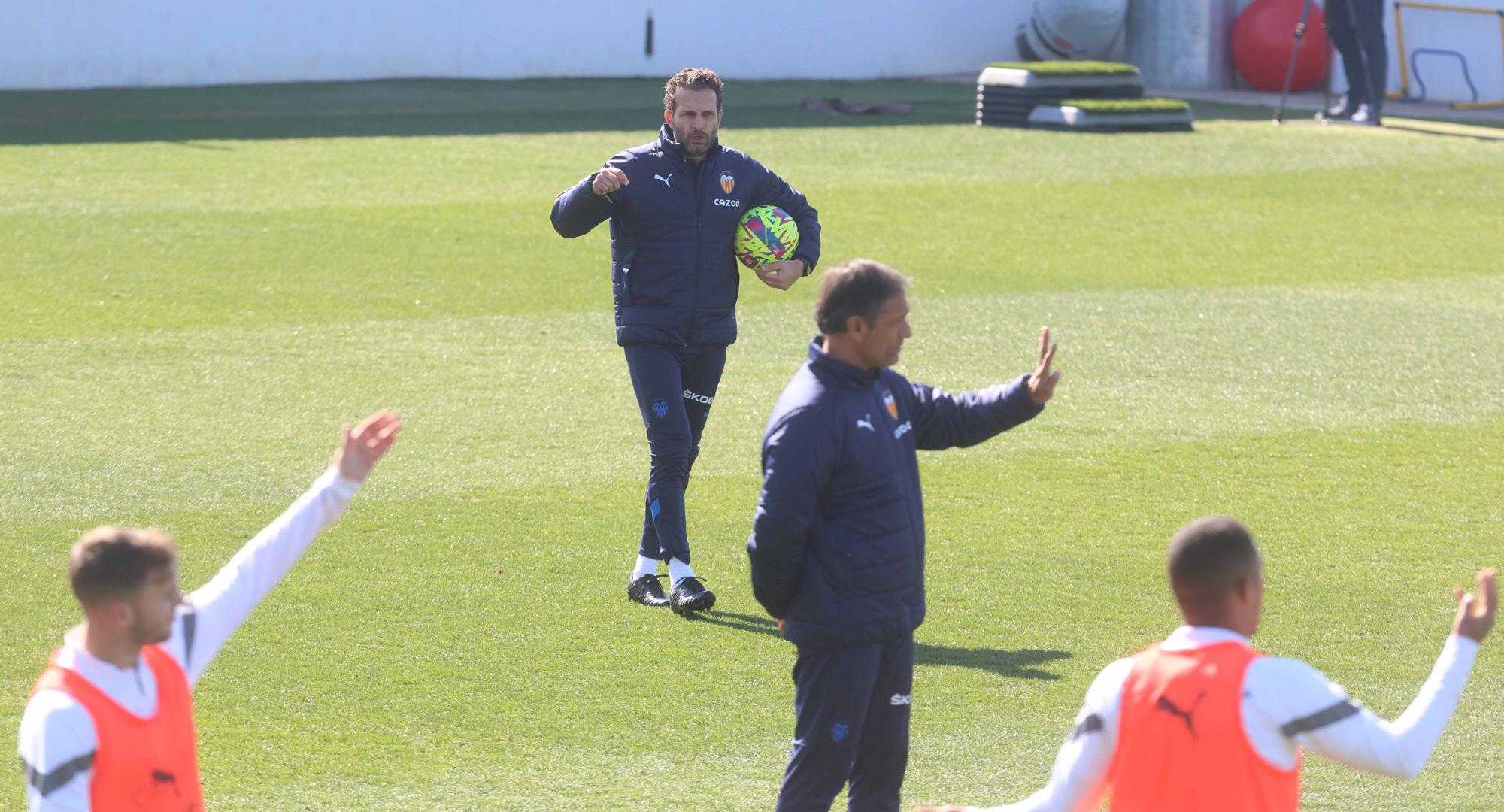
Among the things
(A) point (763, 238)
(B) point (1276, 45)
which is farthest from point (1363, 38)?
(A) point (763, 238)

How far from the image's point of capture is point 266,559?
3939 mm

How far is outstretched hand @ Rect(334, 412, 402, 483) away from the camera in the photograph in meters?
4.06

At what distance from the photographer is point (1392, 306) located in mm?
14469

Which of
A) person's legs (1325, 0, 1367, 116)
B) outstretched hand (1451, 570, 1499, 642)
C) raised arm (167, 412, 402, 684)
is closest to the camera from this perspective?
outstretched hand (1451, 570, 1499, 642)

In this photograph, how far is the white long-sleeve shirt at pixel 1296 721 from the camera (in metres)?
3.43

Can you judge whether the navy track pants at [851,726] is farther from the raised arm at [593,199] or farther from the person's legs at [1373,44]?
the person's legs at [1373,44]

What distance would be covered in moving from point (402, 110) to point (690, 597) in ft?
65.8

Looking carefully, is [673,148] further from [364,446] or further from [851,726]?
[364,446]

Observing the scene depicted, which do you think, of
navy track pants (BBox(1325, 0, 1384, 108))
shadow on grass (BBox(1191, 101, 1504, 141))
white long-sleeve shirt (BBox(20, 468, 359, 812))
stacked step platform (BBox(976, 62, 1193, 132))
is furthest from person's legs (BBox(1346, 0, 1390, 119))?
white long-sleeve shirt (BBox(20, 468, 359, 812))

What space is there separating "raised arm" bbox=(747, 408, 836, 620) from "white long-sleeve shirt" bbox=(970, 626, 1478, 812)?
1151 millimetres

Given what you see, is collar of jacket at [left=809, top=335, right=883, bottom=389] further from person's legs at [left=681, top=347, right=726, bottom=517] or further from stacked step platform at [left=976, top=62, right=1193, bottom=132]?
stacked step platform at [left=976, top=62, right=1193, bottom=132]

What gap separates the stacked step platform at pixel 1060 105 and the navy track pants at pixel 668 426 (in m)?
18.0

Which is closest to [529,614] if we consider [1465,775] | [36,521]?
[36,521]

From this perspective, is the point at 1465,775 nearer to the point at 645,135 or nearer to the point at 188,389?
the point at 188,389
